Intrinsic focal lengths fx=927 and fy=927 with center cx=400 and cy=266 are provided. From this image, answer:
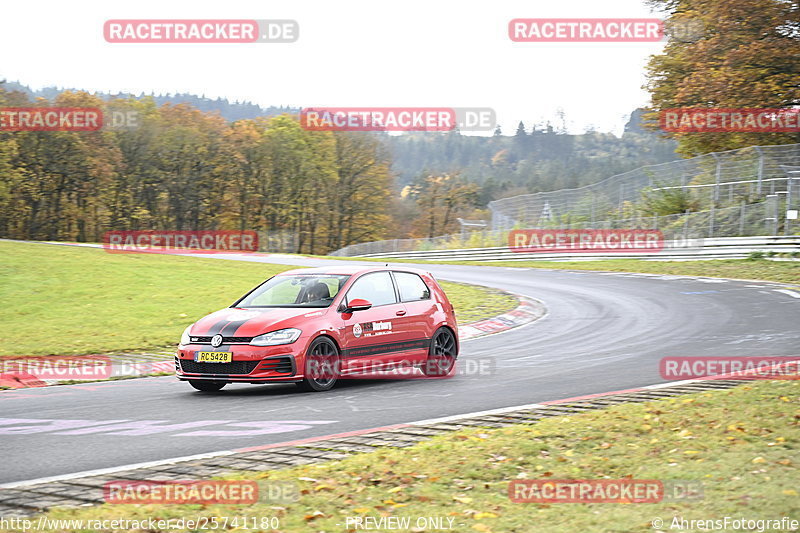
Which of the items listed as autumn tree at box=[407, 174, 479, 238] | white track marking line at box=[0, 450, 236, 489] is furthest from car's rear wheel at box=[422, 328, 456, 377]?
autumn tree at box=[407, 174, 479, 238]

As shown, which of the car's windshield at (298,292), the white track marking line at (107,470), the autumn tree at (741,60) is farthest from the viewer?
the autumn tree at (741,60)

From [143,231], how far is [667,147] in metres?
86.2

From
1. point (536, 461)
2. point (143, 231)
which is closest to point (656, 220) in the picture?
point (536, 461)

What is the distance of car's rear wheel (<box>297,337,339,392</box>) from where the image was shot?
10.5 metres

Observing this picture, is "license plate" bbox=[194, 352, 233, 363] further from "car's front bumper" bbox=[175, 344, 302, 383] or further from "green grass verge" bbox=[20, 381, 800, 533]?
"green grass verge" bbox=[20, 381, 800, 533]

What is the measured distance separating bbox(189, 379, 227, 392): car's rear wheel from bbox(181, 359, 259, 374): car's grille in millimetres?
161

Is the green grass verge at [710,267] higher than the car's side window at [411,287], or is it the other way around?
the car's side window at [411,287]

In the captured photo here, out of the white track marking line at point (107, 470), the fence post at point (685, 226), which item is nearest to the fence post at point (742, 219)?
the fence post at point (685, 226)

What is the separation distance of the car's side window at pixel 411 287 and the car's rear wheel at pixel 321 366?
1.67 metres

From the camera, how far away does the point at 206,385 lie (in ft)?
35.9

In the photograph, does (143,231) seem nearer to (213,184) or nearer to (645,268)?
(213,184)

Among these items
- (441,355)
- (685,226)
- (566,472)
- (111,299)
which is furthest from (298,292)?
(685,226)

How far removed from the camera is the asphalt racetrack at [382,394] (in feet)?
24.8

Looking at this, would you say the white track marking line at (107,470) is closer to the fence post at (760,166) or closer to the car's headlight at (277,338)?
the car's headlight at (277,338)
